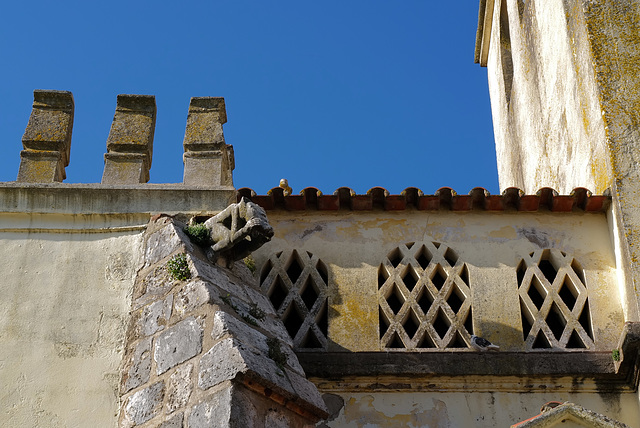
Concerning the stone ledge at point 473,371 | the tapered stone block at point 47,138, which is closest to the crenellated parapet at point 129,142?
the tapered stone block at point 47,138

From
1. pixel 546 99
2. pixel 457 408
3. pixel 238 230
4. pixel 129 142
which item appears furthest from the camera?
pixel 546 99

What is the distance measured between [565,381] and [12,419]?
3.88 meters

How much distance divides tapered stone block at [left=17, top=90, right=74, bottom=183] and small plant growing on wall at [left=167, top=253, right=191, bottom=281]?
4.61 ft

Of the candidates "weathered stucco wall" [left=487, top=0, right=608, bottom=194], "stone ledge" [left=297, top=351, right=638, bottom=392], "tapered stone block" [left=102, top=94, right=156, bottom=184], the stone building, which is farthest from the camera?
"weathered stucco wall" [left=487, top=0, right=608, bottom=194]

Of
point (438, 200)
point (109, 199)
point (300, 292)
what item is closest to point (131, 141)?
point (109, 199)

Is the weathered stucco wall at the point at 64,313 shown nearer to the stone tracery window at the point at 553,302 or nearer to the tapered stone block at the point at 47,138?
the tapered stone block at the point at 47,138

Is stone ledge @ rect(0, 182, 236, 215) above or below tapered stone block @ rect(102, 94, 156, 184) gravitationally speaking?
below

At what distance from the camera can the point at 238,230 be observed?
554cm

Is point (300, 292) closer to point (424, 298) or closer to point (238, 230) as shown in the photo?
point (424, 298)

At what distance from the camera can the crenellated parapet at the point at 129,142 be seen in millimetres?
6340

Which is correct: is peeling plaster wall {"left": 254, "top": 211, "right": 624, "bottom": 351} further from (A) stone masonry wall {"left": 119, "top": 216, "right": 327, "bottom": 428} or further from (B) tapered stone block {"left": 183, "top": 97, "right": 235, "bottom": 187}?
(A) stone masonry wall {"left": 119, "top": 216, "right": 327, "bottom": 428}

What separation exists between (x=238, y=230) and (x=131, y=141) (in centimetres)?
140

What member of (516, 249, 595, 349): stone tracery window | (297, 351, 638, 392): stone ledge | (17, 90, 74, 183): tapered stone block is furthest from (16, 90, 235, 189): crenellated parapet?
(516, 249, 595, 349): stone tracery window

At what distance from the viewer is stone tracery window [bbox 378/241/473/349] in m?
6.95
